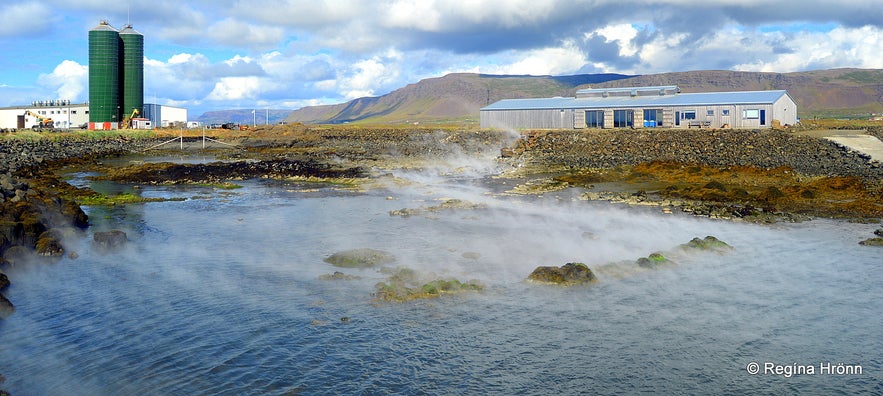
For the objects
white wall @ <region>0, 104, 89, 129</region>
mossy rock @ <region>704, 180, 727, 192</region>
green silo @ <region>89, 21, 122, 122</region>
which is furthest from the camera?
white wall @ <region>0, 104, 89, 129</region>

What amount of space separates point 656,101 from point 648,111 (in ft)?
6.99

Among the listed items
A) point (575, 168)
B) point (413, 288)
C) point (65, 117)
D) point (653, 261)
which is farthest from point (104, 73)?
point (653, 261)

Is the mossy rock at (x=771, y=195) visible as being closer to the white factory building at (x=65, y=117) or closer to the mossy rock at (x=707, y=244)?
the mossy rock at (x=707, y=244)

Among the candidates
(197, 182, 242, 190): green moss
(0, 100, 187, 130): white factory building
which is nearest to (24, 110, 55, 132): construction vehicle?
(0, 100, 187, 130): white factory building

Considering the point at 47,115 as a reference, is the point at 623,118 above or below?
below

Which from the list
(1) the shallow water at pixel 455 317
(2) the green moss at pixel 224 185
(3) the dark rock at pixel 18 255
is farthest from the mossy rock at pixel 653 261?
(2) the green moss at pixel 224 185

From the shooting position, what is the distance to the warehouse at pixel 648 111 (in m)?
60.7

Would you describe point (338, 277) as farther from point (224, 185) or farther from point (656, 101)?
point (656, 101)

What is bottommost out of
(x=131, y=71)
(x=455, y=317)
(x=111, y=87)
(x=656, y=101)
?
(x=455, y=317)

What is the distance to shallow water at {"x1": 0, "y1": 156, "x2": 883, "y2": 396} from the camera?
970 centimetres

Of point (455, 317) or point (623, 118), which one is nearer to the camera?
point (455, 317)

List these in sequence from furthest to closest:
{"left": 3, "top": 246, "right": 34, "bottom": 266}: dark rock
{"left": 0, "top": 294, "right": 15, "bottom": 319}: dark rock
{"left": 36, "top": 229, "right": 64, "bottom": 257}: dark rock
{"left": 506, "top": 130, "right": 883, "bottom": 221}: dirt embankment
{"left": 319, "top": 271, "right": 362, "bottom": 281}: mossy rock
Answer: {"left": 506, "top": 130, "right": 883, "bottom": 221}: dirt embankment → {"left": 36, "top": 229, "right": 64, "bottom": 257}: dark rock → {"left": 3, "top": 246, "right": 34, "bottom": 266}: dark rock → {"left": 319, "top": 271, "right": 362, "bottom": 281}: mossy rock → {"left": 0, "top": 294, "right": 15, "bottom": 319}: dark rock

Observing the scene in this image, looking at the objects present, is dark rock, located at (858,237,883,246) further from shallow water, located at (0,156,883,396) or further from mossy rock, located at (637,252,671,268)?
mossy rock, located at (637,252,671,268)

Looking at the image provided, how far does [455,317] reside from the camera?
12406mm
